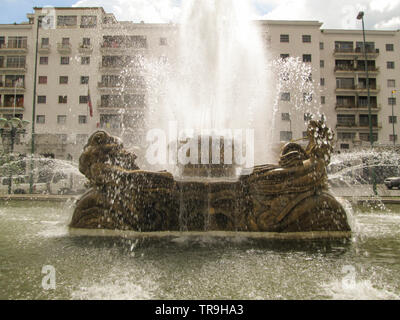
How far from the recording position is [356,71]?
44531mm

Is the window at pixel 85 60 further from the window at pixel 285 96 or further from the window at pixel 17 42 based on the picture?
the window at pixel 285 96

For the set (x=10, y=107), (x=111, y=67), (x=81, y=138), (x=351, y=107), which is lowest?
(x=81, y=138)

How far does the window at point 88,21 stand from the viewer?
4088 cm

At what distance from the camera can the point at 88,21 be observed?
41312mm

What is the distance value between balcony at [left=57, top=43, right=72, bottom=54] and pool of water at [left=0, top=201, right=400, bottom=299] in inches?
1589

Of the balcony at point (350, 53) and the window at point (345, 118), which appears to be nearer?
the window at point (345, 118)

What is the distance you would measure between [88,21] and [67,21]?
339cm

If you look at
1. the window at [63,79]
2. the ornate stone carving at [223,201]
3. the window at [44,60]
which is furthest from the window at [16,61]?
the ornate stone carving at [223,201]

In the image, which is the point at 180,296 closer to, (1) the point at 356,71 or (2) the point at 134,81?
(2) the point at 134,81

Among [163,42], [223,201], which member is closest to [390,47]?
[163,42]

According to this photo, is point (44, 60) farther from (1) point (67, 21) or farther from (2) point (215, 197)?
(2) point (215, 197)

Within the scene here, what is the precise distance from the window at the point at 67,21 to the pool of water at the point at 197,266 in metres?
42.6
